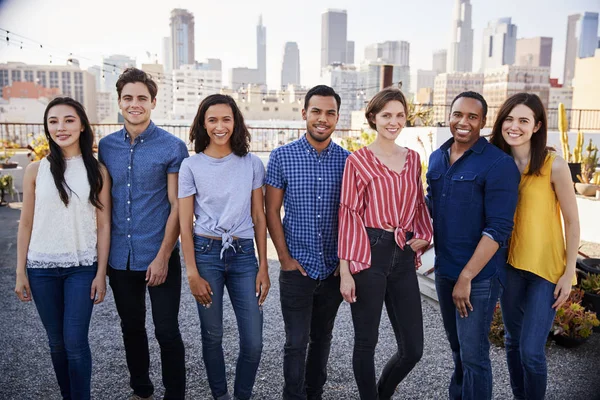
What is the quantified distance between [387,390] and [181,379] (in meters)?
1.18

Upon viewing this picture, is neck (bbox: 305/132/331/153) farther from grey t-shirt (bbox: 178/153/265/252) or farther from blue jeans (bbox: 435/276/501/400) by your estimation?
blue jeans (bbox: 435/276/501/400)

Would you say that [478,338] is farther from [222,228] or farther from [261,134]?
[261,134]

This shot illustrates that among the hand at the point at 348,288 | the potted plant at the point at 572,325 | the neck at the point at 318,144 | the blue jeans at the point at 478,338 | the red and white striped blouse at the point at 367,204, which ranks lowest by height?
the potted plant at the point at 572,325

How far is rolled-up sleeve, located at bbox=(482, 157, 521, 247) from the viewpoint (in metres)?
2.48

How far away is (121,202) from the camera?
112 inches

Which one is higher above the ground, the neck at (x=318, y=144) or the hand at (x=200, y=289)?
the neck at (x=318, y=144)

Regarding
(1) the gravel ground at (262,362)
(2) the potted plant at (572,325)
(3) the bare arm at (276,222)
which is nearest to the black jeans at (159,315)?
(1) the gravel ground at (262,362)

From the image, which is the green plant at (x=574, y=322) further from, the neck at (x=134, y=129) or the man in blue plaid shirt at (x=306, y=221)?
the neck at (x=134, y=129)

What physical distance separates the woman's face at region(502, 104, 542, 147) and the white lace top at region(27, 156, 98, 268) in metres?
2.22

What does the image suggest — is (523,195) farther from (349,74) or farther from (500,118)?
(349,74)

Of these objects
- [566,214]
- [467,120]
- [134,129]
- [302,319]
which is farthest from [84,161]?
[566,214]

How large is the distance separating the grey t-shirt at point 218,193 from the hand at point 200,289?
0.23 m

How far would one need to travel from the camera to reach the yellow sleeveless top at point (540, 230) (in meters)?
2.63

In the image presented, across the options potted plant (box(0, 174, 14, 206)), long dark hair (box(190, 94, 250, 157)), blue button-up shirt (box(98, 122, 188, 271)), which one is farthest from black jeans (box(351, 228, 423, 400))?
potted plant (box(0, 174, 14, 206))
